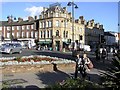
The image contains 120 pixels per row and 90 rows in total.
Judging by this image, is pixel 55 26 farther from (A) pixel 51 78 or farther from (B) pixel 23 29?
(A) pixel 51 78

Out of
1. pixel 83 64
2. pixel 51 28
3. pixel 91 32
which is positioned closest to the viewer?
pixel 83 64

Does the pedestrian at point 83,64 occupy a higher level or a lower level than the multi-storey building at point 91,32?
lower

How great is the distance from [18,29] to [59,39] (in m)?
22.9

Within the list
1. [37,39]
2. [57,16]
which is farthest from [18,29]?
→ [57,16]

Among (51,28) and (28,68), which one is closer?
(28,68)

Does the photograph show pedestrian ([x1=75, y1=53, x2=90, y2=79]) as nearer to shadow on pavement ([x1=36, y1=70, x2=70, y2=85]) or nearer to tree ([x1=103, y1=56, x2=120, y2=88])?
shadow on pavement ([x1=36, y1=70, x2=70, y2=85])

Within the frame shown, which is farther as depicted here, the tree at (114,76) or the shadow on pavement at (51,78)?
the shadow on pavement at (51,78)

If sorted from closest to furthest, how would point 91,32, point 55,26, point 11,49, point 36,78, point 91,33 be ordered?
1. point 36,78
2. point 11,49
3. point 55,26
4. point 91,33
5. point 91,32

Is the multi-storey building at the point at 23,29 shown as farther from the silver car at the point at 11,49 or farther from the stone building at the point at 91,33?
the silver car at the point at 11,49

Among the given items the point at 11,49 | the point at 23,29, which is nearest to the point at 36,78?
the point at 11,49

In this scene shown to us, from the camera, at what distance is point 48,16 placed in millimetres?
85375

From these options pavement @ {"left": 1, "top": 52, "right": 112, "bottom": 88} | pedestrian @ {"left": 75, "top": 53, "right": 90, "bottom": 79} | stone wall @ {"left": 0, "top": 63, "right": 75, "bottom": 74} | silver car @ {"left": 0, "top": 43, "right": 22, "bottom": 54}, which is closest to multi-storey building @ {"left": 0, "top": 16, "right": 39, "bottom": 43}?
silver car @ {"left": 0, "top": 43, "right": 22, "bottom": 54}

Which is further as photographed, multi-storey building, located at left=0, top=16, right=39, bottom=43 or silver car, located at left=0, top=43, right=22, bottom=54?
multi-storey building, located at left=0, top=16, right=39, bottom=43

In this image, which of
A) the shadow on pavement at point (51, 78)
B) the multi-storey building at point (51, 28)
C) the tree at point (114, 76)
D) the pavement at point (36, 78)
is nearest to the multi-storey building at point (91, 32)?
the multi-storey building at point (51, 28)
